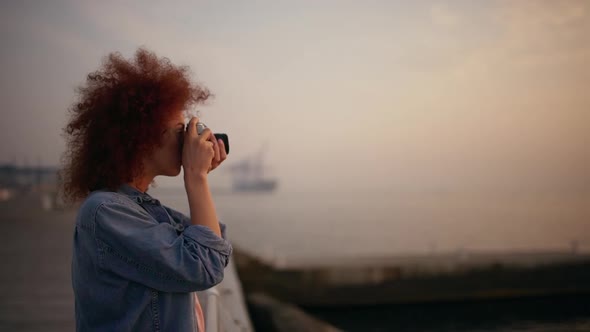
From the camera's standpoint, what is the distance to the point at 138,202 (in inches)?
59.7

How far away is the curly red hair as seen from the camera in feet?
4.96

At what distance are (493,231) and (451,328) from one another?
153 feet

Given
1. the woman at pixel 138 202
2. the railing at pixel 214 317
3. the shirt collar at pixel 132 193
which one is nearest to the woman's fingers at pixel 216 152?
Answer: the woman at pixel 138 202

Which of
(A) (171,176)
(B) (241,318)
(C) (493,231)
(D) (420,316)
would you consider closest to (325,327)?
(B) (241,318)

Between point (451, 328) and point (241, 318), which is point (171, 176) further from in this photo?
point (451, 328)

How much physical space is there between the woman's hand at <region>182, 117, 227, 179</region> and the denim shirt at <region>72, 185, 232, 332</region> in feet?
0.63

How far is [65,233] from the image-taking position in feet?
43.5

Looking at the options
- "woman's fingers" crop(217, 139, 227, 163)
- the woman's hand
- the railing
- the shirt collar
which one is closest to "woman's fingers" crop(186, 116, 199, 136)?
the woman's hand

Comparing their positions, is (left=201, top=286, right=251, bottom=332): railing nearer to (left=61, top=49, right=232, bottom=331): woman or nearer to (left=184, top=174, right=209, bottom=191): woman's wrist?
(left=61, top=49, right=232, bottom=331): woman

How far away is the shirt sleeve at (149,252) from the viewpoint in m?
1.31

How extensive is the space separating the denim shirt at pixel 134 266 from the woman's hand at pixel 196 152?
19 centimetres

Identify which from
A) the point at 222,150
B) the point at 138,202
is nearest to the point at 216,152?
the point at 222,150

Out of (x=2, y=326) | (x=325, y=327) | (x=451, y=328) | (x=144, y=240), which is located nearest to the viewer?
(x=144, y=240)

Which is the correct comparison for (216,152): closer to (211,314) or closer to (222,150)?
(222,150)
